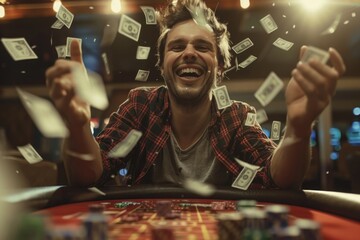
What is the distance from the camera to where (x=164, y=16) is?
9.30 feet

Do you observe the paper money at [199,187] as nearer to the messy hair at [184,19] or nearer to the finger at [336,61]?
the finger at [336,61]

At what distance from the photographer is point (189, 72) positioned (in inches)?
102

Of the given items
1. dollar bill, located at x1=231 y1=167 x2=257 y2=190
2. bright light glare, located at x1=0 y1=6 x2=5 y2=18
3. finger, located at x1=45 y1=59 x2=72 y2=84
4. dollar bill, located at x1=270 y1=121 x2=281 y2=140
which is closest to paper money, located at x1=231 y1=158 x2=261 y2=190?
dollar bill, located at x1=231 y1=167 x2=257 y2=190

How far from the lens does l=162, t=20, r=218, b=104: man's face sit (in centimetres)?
259

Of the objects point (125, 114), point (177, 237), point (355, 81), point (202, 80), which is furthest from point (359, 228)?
point (355, 81)

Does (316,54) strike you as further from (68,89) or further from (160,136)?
Result: (160,136)

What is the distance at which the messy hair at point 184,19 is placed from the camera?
272cm

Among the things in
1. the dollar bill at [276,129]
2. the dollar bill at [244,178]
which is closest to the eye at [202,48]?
the dollar bill at [276,129]

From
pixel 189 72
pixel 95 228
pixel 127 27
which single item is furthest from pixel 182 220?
pixel 189 72

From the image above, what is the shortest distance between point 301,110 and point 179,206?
641 mm

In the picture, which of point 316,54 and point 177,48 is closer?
point 316,54

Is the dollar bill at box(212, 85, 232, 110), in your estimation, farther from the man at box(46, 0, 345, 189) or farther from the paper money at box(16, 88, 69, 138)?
the paper money at box(16, 88, 69, 138)

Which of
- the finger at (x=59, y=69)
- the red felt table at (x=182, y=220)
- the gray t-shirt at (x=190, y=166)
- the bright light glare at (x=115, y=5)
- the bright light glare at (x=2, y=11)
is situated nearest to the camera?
the red felt table at (x=182, y=220)

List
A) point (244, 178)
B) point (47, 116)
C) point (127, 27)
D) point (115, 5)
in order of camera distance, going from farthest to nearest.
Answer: point (115, 5) → point (244, 178) → point (127, 27) → point (47, 116)
